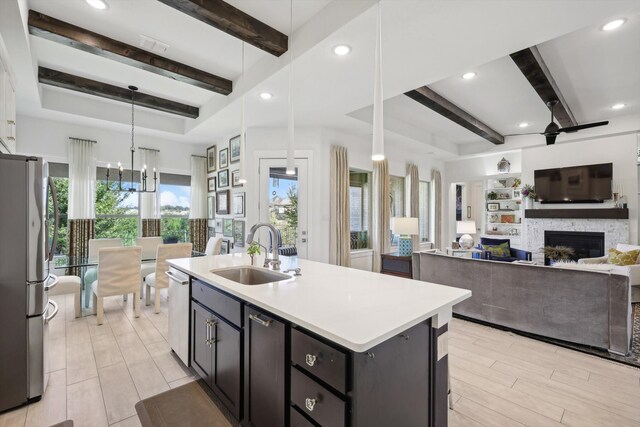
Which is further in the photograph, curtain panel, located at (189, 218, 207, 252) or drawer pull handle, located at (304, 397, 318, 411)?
curtain panel, located at (189, 218, 207, 252)

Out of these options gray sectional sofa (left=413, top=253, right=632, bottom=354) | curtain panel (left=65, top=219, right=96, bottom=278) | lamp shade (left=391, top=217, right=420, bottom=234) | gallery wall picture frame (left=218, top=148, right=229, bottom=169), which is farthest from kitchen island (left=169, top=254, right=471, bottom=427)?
curtain panel (left=65, top=219, right=96, bottom=278)

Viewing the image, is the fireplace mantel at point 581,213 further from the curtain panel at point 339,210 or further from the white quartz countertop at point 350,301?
the white quartz countertop at point 350,301

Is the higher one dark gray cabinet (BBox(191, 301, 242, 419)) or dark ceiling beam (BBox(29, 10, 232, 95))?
dark ceiling beam (BBox(29, 10, 232, 95))

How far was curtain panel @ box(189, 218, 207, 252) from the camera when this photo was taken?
20.7 feet

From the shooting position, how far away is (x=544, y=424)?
1833 millimetres

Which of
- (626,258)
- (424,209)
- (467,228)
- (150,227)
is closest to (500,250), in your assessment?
(467,228)

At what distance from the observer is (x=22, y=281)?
6.64 feet

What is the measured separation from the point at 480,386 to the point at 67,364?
3409 mm

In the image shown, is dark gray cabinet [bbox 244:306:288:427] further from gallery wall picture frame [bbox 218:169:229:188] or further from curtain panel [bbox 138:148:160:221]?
curtain panel [bbox 138:148:160:221]

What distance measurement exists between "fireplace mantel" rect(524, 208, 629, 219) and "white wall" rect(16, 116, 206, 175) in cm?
726

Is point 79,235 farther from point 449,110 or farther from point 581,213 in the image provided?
point 581,213

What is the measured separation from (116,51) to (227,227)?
3.33 m

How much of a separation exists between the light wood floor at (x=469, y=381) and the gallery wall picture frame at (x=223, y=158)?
3.33 meters

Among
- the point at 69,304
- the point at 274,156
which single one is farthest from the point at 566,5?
the point at 69,304
